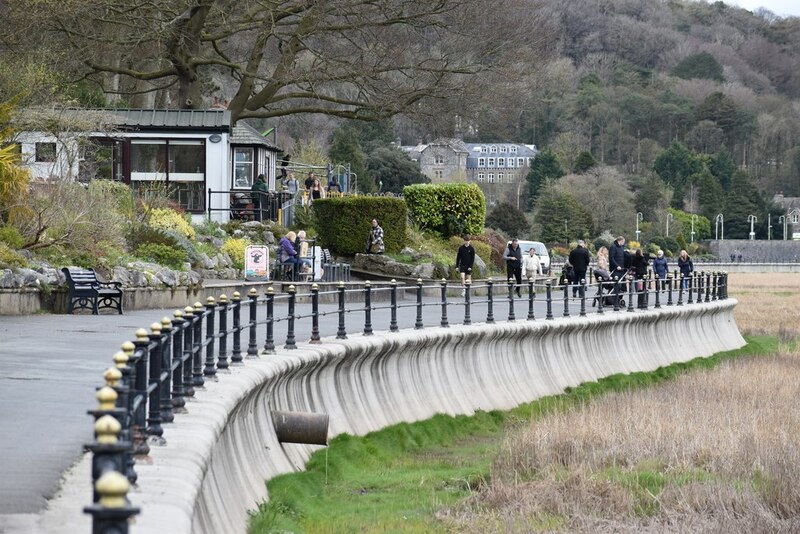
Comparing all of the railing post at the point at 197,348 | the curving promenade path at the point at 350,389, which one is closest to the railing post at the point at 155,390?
the curving promenade path at the point at 350,389

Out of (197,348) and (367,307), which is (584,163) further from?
(197,348)

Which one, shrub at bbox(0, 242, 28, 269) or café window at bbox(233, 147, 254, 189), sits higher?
café window at bbox(233, 147, 254, 189)

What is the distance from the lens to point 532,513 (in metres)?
14.9

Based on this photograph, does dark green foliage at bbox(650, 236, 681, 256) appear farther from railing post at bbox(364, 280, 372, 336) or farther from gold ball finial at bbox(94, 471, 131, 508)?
gold ball finial at bbox(94, 471, 131, 508)

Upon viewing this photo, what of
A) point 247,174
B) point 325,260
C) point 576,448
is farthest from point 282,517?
point 247,174

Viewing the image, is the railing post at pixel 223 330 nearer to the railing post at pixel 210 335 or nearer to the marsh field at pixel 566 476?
the railing post at pixel 210 335

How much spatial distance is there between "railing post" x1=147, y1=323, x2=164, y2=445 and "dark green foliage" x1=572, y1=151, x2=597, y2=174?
159898 mm

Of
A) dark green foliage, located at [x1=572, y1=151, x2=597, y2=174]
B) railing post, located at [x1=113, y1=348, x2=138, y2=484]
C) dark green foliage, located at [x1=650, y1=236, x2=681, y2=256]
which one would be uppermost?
dark green foliage, located at [x1=572, y1=151, x2=597, y2=174]

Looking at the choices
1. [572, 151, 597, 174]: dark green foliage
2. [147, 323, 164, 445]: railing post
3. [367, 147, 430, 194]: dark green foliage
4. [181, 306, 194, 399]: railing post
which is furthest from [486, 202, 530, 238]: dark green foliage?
[147, 323, 164, 445]: railing post

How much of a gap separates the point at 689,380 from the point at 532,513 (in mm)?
18114

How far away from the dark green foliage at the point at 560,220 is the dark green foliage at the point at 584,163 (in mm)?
36543

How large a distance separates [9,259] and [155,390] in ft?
52.7

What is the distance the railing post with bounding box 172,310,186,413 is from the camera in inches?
445

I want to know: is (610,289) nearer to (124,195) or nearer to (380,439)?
(124,195)
